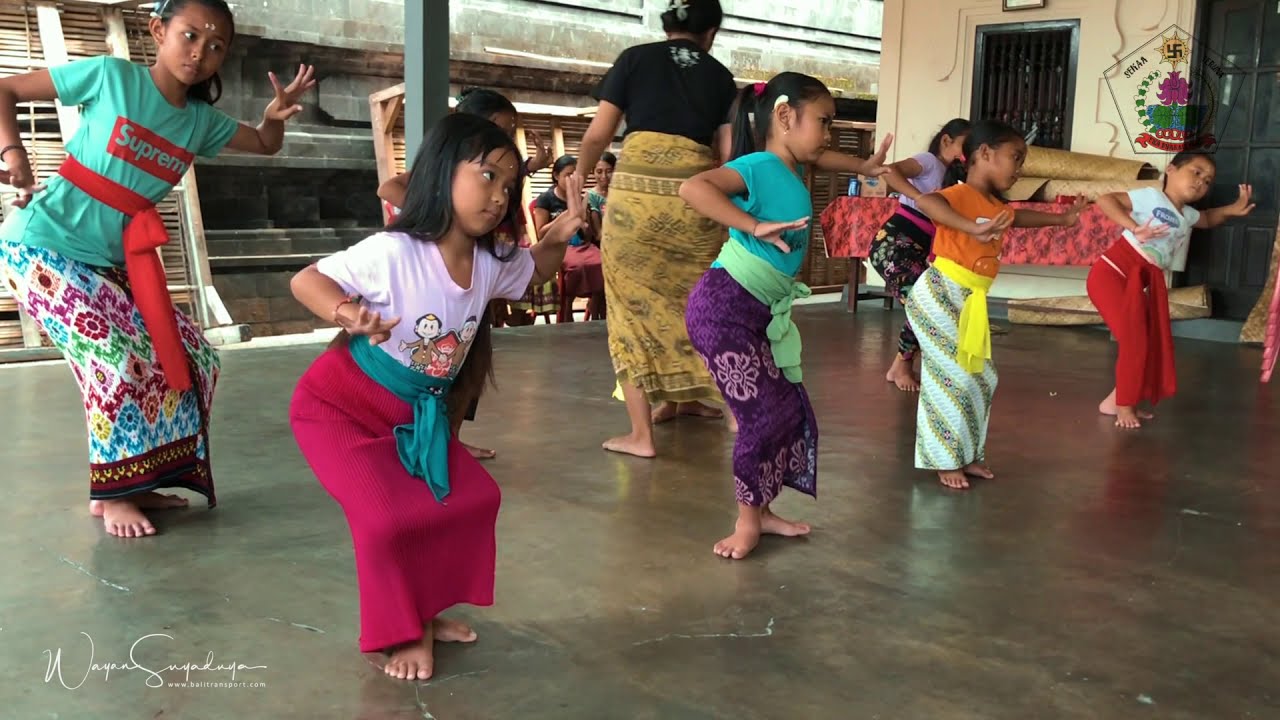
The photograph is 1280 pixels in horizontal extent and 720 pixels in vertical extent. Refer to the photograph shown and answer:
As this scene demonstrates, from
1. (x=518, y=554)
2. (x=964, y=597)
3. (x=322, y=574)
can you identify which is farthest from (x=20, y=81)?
(x=964, y=597)

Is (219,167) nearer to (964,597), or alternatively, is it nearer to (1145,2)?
(1145,2)

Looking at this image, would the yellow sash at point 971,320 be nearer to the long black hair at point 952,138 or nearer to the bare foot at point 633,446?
the bare foot at point 633,446

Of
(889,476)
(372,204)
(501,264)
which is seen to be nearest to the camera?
(501,264)

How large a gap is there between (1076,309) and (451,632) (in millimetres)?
6645

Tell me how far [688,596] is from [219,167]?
8.05 metres

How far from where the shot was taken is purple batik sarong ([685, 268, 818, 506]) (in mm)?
2834

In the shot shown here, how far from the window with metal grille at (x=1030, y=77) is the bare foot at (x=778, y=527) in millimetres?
6492

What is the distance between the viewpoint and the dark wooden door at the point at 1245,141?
7668 mm

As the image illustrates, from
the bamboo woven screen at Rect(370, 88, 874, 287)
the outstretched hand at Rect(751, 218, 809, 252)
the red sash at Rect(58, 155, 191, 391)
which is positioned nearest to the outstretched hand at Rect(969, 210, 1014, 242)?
the outstretched hand at Rect(751, 218, 809, 252)

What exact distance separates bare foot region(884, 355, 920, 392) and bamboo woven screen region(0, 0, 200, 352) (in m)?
5.01

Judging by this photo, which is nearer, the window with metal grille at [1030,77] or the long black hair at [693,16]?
the long black hair at [693,16]

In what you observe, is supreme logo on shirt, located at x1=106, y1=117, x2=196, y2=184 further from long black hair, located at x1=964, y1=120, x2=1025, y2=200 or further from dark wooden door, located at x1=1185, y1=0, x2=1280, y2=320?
dark wooden door, located at x1=1185, y1=0, x2=1280, y2=320

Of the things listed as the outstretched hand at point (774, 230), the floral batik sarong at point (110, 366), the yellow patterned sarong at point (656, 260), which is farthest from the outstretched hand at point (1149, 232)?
the floral batik sarong at point (110, 366)

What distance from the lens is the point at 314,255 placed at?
980 centimetres
